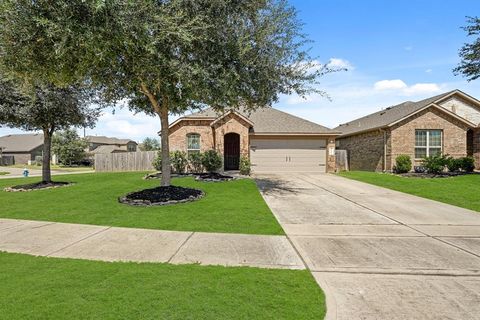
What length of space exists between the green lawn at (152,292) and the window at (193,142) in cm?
1546

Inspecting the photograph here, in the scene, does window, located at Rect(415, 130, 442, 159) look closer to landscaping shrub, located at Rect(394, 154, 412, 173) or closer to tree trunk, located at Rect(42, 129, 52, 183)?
landscaping shrub, located at Rect(394, 154, 412, 173)

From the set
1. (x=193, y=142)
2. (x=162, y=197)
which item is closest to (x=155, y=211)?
(x=162, y=197)

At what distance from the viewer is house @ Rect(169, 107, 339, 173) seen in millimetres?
19109

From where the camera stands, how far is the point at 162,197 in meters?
9.85

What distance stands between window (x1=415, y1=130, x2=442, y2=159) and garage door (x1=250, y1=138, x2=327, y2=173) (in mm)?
6534

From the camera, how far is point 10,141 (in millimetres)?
57594

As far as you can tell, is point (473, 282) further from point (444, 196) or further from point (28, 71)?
point (28, 71)

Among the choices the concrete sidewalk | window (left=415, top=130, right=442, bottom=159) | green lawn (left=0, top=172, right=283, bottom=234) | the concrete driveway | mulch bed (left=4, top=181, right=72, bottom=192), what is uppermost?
window (left=415, top=130, right=442, bottom=159)

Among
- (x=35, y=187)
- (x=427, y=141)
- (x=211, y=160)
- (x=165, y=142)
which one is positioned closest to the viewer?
(x=165, y=142)

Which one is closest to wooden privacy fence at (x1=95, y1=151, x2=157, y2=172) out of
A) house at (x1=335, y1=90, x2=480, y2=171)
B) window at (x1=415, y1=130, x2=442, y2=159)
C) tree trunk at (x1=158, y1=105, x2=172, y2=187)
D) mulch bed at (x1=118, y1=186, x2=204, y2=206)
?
tree trunk at (x1=158, y1=105, x2=172, y2=187)

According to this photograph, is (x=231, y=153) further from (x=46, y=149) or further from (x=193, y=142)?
(x=46, y=149)

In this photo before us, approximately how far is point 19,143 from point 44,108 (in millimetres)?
55297

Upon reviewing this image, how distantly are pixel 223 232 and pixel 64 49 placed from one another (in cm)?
621

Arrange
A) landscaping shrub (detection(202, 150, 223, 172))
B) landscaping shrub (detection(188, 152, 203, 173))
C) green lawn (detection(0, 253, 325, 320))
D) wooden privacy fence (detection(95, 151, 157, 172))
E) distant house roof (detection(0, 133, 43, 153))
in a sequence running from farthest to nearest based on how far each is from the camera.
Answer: distant house roof (detection(0, 133, 43, 153))
wooden privacy fence (detection(95, 151, 157, 172))
landscaping shrub (detection(188, 152, 203, 173))
landscaping shrub (detection(202, 150, 223, 172))
green lawn (detection(0, 253, 325, 320))
